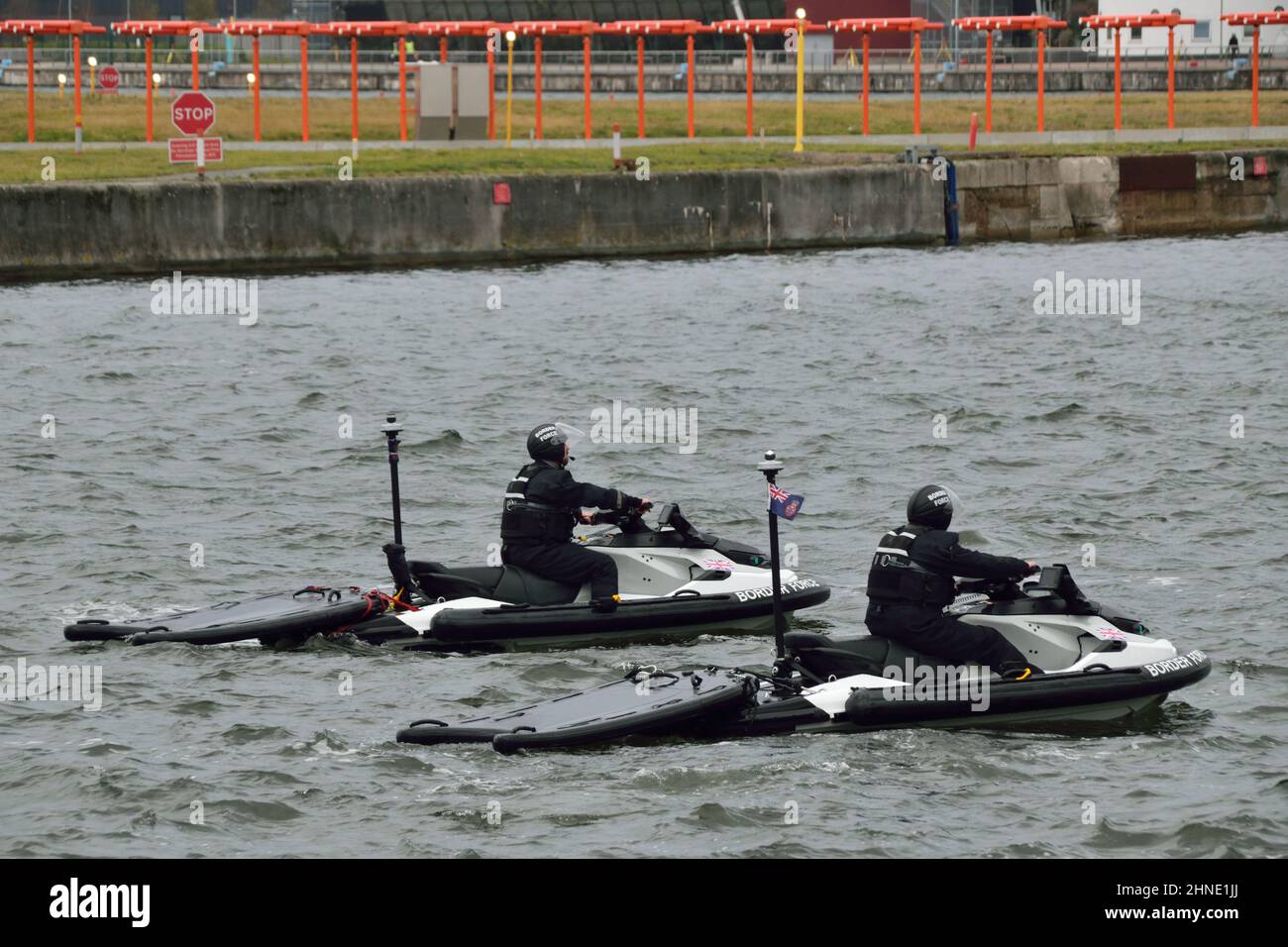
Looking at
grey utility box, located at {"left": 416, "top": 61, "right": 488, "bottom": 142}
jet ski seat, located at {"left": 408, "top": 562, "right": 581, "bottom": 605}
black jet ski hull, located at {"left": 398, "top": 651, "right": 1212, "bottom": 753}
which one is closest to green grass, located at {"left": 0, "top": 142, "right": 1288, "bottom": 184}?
grey utility box, located at {"left": 416, "top": 61, "right": 488, "bottom": 142}

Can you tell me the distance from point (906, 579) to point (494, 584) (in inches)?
155

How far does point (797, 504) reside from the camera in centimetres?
1369

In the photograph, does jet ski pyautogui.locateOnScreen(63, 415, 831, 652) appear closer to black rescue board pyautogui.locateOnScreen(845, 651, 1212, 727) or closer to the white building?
black rescue board pyautogui.locateOnScreen(845, 651, 1212, 727)

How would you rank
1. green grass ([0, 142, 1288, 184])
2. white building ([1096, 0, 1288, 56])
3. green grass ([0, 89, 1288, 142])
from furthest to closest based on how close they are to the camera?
1. white building ([1096, 0, 1288, 56])
2. green grass ([0, 89, 1288, 142])
3. green grass ([0, 142, 1288, 184])

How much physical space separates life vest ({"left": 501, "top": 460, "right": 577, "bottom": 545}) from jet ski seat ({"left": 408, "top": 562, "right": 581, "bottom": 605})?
1.02 ft

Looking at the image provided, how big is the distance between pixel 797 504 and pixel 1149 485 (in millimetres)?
9533

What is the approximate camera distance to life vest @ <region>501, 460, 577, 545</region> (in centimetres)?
1582

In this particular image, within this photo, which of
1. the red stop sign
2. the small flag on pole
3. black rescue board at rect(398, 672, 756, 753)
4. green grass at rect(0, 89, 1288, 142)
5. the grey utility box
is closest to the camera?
black rescue board at rect(398, 672, 756, 753)

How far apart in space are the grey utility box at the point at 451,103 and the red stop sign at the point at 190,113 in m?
7.08

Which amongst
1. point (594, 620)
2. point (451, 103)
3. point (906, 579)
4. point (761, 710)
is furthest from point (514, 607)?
point (451, 103)

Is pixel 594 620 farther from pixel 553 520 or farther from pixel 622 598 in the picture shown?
pixel 553 520

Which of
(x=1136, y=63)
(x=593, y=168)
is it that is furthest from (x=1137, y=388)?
(x=1136, y=63)

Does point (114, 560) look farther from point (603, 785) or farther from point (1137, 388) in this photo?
point (1137, 388)

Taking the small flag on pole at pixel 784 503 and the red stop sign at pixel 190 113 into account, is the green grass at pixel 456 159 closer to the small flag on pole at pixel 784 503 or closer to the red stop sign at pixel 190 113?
the red stop sign at pixel 190 113
